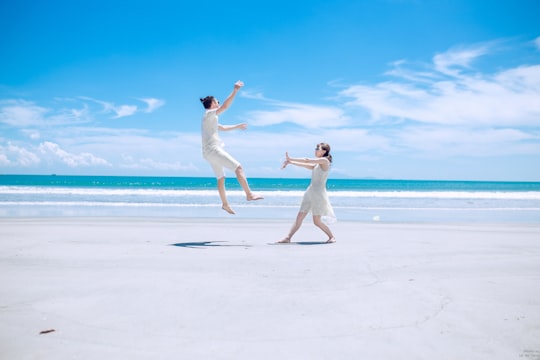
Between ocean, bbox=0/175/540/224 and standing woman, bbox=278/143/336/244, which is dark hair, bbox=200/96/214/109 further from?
ocean, bbox=0/175/540/224

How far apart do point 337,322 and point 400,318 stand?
0.47 m

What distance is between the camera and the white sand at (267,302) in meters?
2.51

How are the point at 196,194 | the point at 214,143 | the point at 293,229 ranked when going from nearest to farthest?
the point at 214,143 → the point at 293,229 → the point at 196,194

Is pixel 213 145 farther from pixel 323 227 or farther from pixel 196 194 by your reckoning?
pixel 196 194

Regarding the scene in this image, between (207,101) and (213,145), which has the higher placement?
(207,101)

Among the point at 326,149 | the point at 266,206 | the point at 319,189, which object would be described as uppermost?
the point at 326,149

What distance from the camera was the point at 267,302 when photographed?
3355 mm

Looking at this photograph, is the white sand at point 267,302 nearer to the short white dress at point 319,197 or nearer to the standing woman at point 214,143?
the short white dress at point 319,197

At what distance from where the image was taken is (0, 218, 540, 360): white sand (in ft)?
8.23

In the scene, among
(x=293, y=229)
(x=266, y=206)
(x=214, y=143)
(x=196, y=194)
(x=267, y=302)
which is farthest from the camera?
(x=196, y=194)

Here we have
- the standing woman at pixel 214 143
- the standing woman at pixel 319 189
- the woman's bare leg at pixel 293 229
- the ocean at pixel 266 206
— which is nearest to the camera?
the standing woman at pixel 214 143

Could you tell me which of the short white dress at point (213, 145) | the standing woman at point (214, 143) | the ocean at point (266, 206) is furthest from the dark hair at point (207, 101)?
the ocean at point (266, 206)

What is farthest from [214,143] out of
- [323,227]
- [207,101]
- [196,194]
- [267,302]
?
[196,194]

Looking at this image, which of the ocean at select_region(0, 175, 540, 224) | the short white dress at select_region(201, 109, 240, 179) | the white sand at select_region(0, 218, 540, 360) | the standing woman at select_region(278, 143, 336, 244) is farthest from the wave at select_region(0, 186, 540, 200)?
the white sand at select_region(0, 218, 540, 360)
